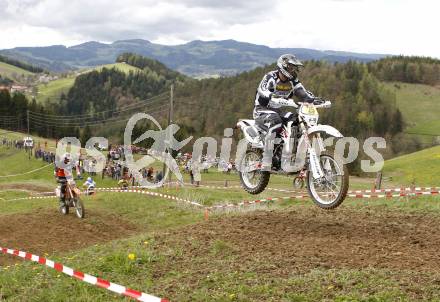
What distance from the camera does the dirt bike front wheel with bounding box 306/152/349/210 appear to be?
888cm

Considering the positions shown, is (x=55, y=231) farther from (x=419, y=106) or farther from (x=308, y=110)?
(x=419, y=106)

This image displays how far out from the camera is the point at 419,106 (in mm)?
137750

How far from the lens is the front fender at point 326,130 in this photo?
29.2ft

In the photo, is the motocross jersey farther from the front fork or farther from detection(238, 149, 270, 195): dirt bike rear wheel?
detection(238, 149, 270, 195): dirt bike rear wheel

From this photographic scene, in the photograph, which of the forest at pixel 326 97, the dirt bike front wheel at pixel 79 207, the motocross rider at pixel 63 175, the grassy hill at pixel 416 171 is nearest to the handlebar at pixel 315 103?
the motocross rider at pixel 63 175

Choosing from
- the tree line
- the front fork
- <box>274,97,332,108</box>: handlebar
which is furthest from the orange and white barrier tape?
the tree line

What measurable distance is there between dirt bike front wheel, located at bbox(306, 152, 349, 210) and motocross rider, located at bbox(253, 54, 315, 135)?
1427 millimetres

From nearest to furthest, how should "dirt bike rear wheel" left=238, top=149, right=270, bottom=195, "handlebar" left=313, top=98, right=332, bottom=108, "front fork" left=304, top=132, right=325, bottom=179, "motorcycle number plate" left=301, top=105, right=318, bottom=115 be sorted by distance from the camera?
"front fork" left=304, top=132, right=325, bottom=179, "motorcycle number plate" left=301, top=105, right=318, bottom=115, "handlebar" left=313, top=98, right=332, bottom=108, "dirt bike rear wheel" left=238, top=149, right=270, bottom=195

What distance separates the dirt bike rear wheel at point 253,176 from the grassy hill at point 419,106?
114058 mm

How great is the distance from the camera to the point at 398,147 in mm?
99562

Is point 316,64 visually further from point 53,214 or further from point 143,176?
point 53,214

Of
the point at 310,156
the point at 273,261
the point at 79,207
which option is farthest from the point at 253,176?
the point at 79,207

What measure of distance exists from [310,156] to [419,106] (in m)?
140

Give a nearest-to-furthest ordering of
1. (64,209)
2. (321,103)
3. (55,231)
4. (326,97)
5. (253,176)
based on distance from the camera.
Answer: (321,103) < (253,176) < (55,231) < (64,209) < (326,97)
